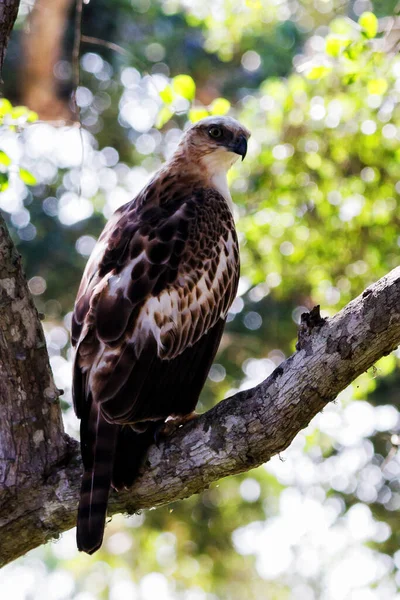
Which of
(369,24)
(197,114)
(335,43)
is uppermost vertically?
(369,24)

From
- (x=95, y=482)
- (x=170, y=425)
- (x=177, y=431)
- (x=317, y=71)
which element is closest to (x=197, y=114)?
(x=317, y=71)

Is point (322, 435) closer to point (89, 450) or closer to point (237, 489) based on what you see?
point (89, 450)

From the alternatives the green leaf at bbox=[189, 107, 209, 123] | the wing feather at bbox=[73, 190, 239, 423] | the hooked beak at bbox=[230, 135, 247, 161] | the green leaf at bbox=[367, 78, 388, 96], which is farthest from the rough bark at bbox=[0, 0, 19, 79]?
the green leaf at bbox=[367, 78, 388, 96]

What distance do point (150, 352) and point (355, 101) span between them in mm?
2953

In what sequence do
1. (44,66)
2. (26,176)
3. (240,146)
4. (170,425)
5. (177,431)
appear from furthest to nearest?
(44,66)
(240,146)
(26,176)
(170,425)
(177,431)

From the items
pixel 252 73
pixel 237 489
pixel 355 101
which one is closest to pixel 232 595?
→ pixel 237 489

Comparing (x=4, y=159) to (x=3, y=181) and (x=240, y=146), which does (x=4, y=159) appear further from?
(x=240, y=146)

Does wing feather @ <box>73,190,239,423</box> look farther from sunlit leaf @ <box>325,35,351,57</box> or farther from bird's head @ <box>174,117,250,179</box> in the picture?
sunlit leaf @ <box>325,35,351,57</box>

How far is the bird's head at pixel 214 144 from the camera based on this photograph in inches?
233

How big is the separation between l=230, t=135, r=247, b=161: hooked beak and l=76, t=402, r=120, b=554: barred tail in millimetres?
1969

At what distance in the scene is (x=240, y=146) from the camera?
5.96 m

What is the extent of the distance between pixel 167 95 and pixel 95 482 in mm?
2205

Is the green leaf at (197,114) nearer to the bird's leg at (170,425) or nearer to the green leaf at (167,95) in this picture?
the green leaf at (167,95)

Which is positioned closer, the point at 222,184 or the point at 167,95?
the point at 167,95
